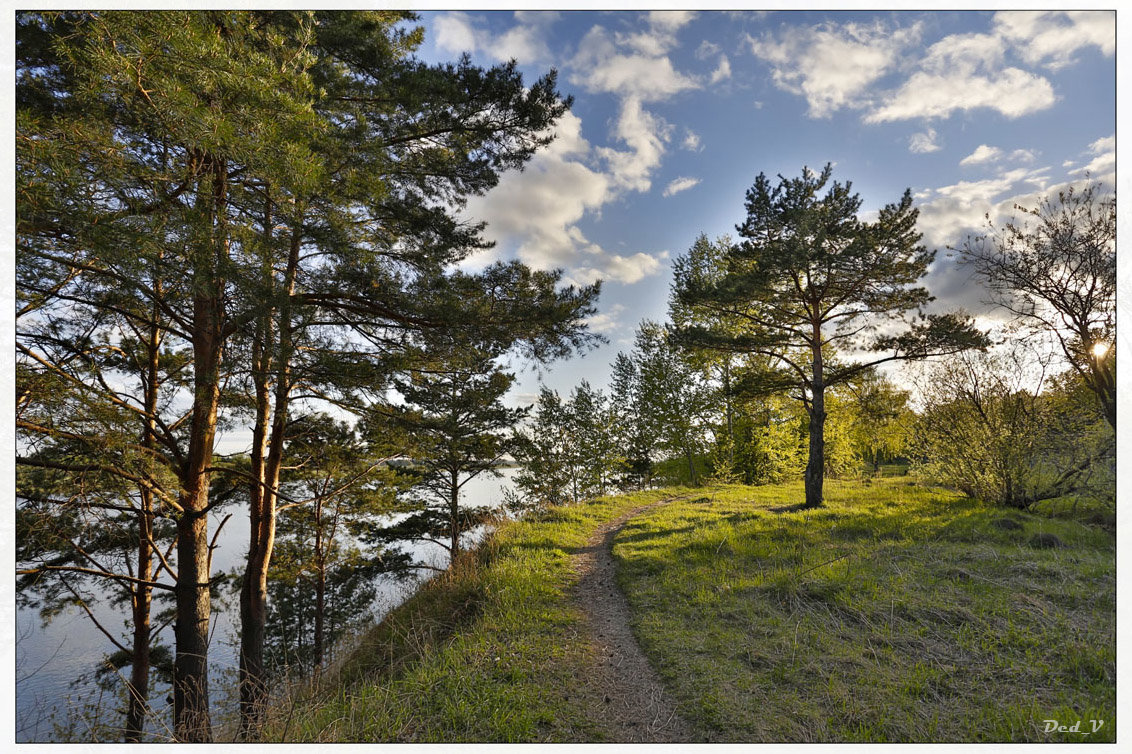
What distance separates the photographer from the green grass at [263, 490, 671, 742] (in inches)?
127

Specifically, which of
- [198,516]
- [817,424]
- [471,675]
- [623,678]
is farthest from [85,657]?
[817,424]

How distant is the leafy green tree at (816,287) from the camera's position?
1082 centimetres

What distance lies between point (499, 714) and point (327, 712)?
137cm

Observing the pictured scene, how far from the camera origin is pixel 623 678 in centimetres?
397

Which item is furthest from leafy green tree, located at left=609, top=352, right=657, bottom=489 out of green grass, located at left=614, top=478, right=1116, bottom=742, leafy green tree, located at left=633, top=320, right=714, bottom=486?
green grass, located at left=614, top=478, right=1116, bottom=742

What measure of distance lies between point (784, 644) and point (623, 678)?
1.58 meters

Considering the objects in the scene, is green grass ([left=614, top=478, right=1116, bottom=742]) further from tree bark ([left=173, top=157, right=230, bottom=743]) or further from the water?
tree bark ([left=173, top=157, right=230, bottom=743])

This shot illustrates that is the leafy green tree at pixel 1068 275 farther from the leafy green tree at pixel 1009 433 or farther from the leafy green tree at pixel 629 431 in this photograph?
the leafy green tree at pixel 629 431

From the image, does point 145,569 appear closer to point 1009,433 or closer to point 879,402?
point 879,402

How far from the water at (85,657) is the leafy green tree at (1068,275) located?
10.1 m

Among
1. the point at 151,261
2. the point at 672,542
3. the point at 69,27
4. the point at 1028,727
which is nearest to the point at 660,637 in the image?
the point at 1028,727

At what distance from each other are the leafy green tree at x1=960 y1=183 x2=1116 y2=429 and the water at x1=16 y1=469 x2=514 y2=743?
33.1 ft

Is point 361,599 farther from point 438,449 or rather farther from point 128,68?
point 128,68

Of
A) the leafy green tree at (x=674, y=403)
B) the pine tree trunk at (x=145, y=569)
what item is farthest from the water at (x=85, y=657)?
the leafy green tree at (x=674, y=403)
